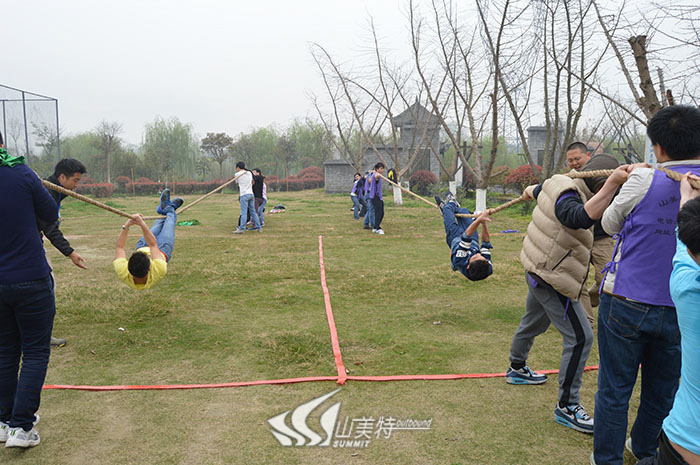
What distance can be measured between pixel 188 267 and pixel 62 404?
483 cm

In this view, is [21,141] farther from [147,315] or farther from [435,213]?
[147,315]

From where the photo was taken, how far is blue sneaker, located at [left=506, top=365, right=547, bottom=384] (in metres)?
3.91

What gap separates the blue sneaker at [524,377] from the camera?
3906mm

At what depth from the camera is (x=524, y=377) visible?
3.92 m

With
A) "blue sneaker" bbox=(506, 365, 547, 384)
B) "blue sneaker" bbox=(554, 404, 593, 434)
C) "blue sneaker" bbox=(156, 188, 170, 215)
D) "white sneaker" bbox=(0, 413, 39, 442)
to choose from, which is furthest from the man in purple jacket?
"blue sneaker" bbox=(156, 188, 170, 215)

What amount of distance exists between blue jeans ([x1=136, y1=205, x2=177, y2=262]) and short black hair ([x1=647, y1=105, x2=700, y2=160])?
463cm

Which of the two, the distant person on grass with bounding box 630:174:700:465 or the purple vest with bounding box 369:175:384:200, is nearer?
the distant person on grass with bounding box 630:174:700:465

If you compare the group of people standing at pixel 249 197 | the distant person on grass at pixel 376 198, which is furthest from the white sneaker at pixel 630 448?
the group of people standing at pixel 249 197

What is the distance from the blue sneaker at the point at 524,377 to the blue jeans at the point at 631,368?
3.90 ft

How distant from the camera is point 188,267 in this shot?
→ 8.42 m

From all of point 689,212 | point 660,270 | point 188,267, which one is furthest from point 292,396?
point 188,267

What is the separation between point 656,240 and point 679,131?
534 mm

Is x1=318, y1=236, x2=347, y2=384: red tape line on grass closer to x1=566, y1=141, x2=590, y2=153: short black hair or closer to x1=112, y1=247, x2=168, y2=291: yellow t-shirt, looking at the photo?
x1=112, y1=247, x2=168, y2=291: yellow t-shirt

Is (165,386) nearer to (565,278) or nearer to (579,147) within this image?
(565,278)
